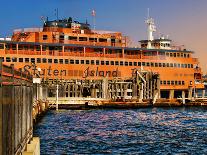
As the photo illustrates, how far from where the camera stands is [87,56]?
101 m

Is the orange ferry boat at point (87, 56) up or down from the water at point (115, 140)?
up

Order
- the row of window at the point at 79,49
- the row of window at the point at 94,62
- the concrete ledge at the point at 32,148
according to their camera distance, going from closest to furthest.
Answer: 1. the concrete ledge at the point at 32,148
2. the row of window at the point at 94,62
3. the row of window at the point at 79,49

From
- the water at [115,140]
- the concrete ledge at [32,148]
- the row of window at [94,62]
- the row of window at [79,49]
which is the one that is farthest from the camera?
the row of window at [79,49]

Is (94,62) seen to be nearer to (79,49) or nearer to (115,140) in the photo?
(79,49)

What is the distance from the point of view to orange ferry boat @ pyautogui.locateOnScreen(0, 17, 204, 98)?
314 feet

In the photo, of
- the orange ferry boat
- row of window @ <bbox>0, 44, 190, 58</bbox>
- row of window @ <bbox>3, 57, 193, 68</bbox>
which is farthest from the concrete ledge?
row of window @ <bbox>0, 44, 190, 58</bbox>

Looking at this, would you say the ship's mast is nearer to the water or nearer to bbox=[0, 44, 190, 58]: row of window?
bbox=[0, 44, 190, 58]: row of window

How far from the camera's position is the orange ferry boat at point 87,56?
95619 mm

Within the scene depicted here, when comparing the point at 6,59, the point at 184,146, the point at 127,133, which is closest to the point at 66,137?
the point at 127,133

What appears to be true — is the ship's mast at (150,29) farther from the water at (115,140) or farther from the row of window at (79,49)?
the water at (115,140)

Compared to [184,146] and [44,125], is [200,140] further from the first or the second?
[44,125]

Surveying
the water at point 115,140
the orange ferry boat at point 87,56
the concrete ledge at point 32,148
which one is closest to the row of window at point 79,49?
the orange ferry boat at point 87,56

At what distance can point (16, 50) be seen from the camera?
9444cm

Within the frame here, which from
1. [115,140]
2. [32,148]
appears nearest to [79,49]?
[115,140]
